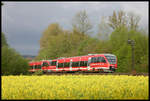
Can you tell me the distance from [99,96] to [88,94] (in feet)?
1.91

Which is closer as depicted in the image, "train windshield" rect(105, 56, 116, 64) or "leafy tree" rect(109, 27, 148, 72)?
"train windshield" rect(105, 56, 116, 64)

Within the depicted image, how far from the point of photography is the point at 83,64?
3394cm

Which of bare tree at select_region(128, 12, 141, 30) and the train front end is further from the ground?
bare tree at select_region(128, 12, 141, 30)

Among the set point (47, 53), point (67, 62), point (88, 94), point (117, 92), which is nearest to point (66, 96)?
point (88, 94)

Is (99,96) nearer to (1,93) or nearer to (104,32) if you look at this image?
(1,93)

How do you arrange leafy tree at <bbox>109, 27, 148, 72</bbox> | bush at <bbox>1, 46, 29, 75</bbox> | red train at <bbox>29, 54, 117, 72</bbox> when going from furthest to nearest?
leafy tree at <bbox>109, 27, 148, 72</bbox>
bush at <bbox>1, 46, 29, 75</bbox>
red train at <bbox>29, 54, 117, 72</bbox>

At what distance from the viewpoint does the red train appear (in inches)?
1210

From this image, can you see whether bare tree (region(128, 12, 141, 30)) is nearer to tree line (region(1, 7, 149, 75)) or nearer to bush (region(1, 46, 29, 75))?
tree line (region(1, 7, 149, 75))

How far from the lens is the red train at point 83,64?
3075 centimetres

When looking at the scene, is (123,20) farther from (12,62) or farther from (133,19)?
(12,62)

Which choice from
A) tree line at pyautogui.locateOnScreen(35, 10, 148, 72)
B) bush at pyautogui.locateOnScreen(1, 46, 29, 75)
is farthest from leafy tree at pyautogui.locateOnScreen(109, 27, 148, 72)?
bush at pyautogui.locateOnScreen(1, 46, 29, 75)

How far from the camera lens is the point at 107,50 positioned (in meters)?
43.5

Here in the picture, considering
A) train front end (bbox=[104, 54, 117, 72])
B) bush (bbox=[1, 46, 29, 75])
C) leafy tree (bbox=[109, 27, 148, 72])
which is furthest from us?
leafy tree (bbox=[109, 27, 148, 72])

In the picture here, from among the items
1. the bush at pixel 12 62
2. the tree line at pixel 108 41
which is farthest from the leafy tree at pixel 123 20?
the bush at pixel 12 62
